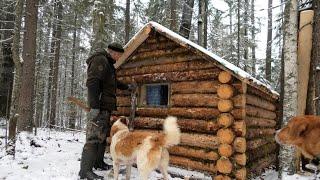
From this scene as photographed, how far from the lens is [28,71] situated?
11742 millimetres

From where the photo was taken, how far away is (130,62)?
903cm

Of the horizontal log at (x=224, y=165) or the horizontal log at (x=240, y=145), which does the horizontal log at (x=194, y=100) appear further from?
the horizontal log at (x=224, y=165)

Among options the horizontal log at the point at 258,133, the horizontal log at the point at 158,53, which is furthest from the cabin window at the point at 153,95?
the horizontal log at the point at 258,133

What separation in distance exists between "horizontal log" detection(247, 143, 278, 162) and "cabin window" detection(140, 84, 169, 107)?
2580 millimetres

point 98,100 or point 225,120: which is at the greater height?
point 98,100

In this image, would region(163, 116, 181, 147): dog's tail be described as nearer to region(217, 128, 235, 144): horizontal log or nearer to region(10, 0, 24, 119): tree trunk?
region(217, 128, 235, 144): horizontal log

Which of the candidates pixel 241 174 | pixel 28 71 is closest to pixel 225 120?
pixel 241 174

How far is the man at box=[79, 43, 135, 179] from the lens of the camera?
19.6ft

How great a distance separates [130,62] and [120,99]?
107cm

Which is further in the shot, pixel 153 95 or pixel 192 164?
pixel 153 95

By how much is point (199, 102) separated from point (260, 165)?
2402 mm

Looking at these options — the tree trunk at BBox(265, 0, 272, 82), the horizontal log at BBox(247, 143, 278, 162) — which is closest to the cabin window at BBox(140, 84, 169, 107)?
the horizontal log at BBox(247, 143, 278, 162)

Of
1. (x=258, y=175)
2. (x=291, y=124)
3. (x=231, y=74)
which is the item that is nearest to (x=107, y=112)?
(x=231, y=74)

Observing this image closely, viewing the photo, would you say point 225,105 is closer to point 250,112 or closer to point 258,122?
point 250,112
